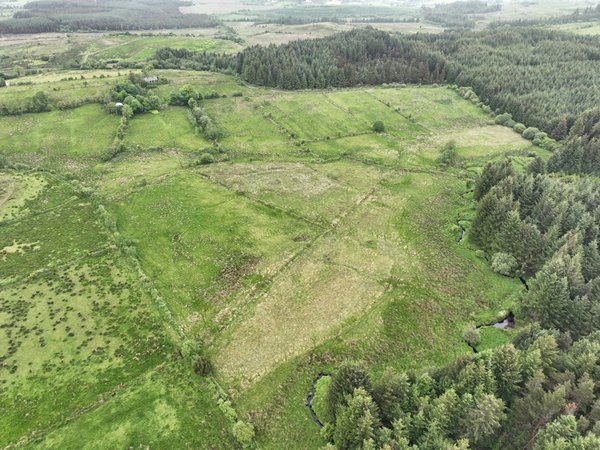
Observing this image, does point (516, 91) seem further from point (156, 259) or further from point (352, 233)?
point (156, 259)

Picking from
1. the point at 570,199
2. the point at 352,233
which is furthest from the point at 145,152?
the point at 570,199

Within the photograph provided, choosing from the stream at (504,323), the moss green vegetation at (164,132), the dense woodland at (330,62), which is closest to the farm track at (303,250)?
the stream at (504,323)

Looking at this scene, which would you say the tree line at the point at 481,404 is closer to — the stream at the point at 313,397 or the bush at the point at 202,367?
the stream at the point at 313,397

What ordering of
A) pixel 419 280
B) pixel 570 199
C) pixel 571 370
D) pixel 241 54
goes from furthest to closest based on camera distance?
pixel 241 54 → pixel 570 199 → pixel 419 280 → pixel 571 370

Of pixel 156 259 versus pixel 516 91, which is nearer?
pixel 156 259

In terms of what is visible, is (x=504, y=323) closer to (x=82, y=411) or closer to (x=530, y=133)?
(x=82, y=411)

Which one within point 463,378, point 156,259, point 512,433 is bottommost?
point 156,259

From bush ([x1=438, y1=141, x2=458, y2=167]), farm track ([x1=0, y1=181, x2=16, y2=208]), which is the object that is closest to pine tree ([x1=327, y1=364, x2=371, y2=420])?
bush ([x1=438, y1=141, x2=458, y2=167])

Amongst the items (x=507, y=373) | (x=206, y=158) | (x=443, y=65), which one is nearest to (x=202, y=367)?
(x=507, y=373)
